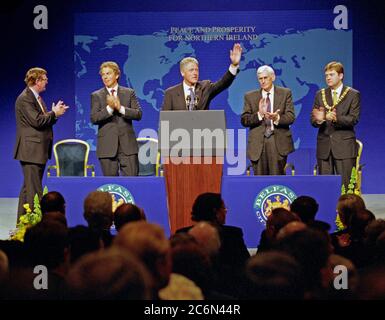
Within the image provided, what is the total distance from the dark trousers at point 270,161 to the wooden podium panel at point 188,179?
1220 mm

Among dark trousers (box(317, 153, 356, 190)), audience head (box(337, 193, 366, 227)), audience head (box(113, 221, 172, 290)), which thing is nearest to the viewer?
audience head (box(113, 221, 172, 290))

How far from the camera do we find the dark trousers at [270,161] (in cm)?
679

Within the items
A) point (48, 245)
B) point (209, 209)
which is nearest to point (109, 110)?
point (209, 209)

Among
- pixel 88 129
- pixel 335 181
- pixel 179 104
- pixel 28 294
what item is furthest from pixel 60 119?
pixel 28 294

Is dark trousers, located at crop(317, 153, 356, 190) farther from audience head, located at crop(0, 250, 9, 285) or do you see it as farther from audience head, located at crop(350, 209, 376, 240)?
audience head, located at crop(0, 250, 9, 285)

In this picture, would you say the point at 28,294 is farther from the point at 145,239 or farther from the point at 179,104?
the point at 179,104

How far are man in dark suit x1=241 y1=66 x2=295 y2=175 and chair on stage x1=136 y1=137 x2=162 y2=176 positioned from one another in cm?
178

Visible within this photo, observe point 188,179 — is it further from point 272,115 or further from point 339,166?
point 339,166

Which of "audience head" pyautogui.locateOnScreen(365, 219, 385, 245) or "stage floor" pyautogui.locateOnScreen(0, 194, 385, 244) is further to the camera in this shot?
"stage floor" pyautogui.locateOnScreen(0, 194, 385, 244)

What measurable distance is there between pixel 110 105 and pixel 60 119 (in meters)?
3.87


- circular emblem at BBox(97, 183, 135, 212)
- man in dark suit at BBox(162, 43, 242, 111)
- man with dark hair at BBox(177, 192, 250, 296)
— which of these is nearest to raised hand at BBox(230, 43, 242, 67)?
man in dark suit at BBox(162, 43, 242, 111)

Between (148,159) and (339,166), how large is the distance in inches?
93.9

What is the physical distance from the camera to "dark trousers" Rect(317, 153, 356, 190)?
698 cm

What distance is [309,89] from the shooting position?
1014 cm
